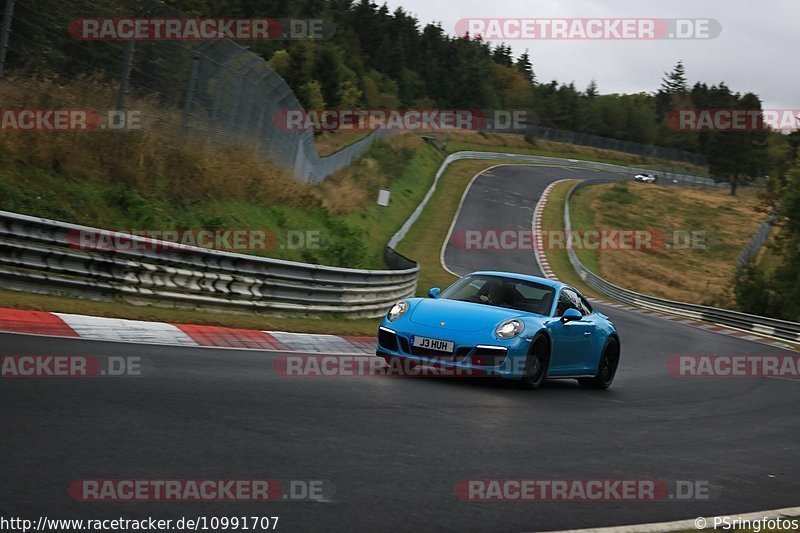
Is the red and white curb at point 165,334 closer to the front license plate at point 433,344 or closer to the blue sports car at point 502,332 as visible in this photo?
the blue sports car at point 502,332

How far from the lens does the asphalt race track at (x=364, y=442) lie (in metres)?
5.18

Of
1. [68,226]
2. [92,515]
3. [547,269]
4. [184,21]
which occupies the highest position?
[184,21]

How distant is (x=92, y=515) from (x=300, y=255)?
1634 cm

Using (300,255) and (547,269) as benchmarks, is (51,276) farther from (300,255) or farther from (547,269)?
(547,269)

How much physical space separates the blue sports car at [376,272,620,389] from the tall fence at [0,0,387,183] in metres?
7.59

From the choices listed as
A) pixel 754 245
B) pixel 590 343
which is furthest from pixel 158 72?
pixel 754 245

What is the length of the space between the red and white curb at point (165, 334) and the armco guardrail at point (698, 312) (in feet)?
72.0

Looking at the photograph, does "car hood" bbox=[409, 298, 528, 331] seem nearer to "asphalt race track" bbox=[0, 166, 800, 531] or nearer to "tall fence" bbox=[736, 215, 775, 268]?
"asphalt race track" bbox=[0, 166, 800, 531]

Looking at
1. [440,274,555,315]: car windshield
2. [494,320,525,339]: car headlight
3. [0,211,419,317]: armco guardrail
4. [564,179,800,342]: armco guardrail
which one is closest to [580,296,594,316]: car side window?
[440,274,555,315]: car windshield

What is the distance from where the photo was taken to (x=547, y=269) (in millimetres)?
43312

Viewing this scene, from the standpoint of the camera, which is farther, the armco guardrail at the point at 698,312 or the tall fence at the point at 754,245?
the tall fence at the point at 754,245

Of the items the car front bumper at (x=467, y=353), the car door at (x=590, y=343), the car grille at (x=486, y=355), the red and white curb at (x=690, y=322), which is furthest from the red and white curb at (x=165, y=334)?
the red and white curb at (x=690, y=322)

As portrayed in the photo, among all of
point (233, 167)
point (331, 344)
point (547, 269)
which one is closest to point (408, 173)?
point (547, 269)

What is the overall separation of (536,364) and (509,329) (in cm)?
72
